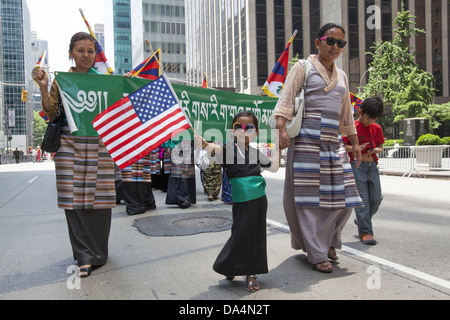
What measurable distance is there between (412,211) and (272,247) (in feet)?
12.4

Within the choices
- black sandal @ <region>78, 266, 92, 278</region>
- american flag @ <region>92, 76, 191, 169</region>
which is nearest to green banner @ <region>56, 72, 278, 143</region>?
american flag @ <region>92, 76, 191, 169</region>

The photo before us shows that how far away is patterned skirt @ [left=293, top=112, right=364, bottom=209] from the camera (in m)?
3.66

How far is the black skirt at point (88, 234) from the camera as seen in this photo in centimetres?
370

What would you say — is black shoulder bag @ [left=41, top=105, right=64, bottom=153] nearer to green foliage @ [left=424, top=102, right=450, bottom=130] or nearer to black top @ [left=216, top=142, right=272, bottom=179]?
black top @ [left=216, top=142, right=272, bottom=179]

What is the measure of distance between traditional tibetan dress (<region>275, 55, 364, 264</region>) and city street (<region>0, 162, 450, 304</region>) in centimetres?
39

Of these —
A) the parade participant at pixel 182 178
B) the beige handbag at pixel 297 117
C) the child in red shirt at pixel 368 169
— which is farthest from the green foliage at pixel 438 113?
the beige handbag at pixel 297 117

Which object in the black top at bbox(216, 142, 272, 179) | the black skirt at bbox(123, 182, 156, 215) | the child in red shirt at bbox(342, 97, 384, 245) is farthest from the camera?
the black skirt at bbox(123, 182, 156, 215)

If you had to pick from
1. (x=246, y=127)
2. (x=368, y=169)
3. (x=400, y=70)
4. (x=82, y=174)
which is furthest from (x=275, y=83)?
(x=400, y=70)

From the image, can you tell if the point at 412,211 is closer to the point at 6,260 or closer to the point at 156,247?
the point at 156,247

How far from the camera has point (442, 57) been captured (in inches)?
1906

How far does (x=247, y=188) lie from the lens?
323cm

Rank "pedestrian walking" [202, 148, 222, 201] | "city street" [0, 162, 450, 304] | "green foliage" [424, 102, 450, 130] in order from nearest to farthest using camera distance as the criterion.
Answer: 1. "city street" [0, 162, 450, 304]
2. "pedestrian walking" [202, 148, 222, 201]
3. "green foliage" [424, 102, 450, 130]
